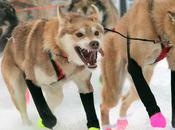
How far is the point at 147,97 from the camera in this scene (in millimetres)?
4051

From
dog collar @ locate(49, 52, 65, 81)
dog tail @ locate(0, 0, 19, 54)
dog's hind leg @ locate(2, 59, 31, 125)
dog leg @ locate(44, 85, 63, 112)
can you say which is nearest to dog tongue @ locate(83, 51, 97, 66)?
dog collar @ locate(49, 52, 65, 81)

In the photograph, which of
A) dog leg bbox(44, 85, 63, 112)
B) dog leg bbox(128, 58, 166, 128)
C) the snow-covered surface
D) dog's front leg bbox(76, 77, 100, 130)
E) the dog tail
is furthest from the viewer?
the dog tail

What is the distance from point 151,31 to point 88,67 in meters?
0.54

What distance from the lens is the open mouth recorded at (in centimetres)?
394

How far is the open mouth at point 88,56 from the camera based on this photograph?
12.9 feet

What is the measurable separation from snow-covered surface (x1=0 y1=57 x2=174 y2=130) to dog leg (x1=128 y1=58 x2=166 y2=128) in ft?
2.67

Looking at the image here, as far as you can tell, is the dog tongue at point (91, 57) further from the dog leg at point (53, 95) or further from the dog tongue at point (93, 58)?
the dog leg at point (53, 95)

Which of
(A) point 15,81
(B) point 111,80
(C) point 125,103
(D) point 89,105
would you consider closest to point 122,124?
(C) point 125,103

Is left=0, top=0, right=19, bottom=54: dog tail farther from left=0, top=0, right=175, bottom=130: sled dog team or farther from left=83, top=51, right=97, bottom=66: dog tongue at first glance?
left=83, top=51, right=97, bottom=66: dog tongue

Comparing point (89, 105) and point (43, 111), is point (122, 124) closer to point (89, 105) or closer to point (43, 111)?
point (89, 105)

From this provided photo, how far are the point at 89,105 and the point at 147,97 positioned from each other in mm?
482

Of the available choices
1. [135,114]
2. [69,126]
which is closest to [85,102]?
[69,126]

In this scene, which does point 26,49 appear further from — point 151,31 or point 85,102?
point 151,31

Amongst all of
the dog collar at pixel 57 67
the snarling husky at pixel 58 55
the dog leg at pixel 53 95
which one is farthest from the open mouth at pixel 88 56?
the dog leg at pixel 53 95
